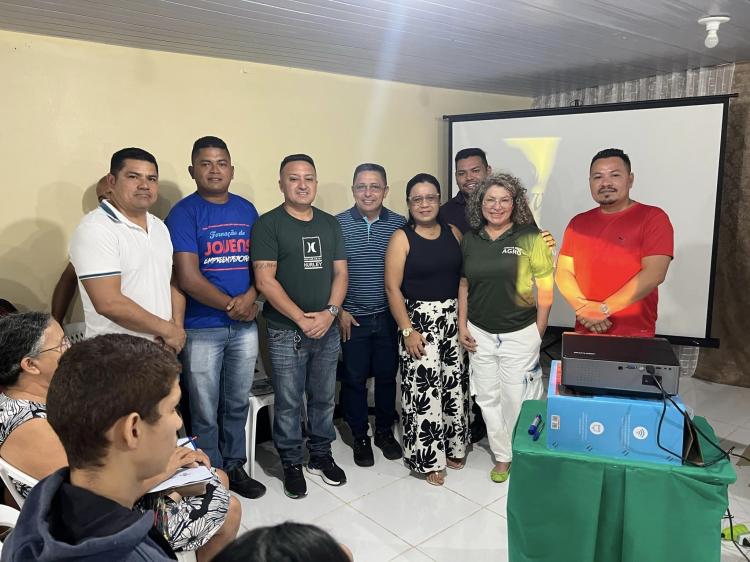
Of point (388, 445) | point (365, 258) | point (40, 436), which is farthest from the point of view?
point (388, 445)

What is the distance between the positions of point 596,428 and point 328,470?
1.44 meters

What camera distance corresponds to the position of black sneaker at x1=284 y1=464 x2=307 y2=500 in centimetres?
258

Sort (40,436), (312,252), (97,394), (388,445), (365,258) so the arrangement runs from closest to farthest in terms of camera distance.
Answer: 1. (97,394)
2. (40,436)
3. (312,252)
4. (365,258)
5. (388,445)

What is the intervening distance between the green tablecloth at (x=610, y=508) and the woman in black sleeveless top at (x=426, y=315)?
2.78 feet

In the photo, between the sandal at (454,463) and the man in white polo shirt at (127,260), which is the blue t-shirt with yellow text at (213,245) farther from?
the sandal at (454,463)

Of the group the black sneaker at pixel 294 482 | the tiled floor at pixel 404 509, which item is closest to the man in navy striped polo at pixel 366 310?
the tiled floor at pixel 404 509

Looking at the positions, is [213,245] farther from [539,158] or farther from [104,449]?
[539,158]

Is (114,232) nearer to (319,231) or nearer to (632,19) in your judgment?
(319,231)

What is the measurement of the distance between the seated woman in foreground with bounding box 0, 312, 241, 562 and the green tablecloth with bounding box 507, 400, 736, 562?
3.02 ft

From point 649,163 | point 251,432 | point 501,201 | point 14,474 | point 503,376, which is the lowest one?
point 251,432

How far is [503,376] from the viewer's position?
262cm

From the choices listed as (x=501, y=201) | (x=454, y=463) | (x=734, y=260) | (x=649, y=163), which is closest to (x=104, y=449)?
(x=501, y=201)

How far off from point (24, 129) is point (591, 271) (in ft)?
8.62

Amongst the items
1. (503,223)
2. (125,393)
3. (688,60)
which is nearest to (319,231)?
(503,223)
